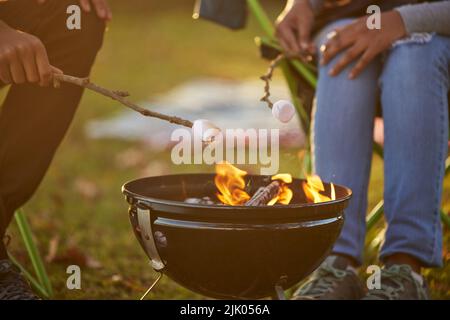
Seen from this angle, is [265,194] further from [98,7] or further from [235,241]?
[98,7]

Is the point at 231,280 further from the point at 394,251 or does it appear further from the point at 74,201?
the point at 74,201

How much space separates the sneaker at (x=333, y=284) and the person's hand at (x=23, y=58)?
0.84 meters

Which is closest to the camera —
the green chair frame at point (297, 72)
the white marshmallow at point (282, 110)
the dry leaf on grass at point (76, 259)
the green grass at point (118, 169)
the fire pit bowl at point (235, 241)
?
the fire pit bowl at point (235, 241)

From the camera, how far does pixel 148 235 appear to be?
159 cm

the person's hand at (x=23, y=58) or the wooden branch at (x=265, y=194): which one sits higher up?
the person's hand at (x=23, y=58)

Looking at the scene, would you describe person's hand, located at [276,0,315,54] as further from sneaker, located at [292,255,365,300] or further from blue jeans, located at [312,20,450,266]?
sneaker, located at [292,255,365,300]

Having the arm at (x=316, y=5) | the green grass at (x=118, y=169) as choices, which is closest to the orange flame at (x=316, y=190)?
the green grass at (x=118, y=169)

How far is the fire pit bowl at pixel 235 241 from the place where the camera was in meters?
1.51

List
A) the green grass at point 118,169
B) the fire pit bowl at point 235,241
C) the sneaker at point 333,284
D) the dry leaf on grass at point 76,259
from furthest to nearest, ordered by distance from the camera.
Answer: the dry leaf on grass at point 76,259
the green grass at point 118,169
the sneaker at point 333,284
the fire pit bowl at point 235,241

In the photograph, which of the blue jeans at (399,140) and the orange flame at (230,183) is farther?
the blue jeans at (399,140)

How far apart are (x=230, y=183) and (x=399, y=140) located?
47 centimetres

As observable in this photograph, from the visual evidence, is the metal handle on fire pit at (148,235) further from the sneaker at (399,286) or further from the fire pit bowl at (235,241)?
the sneaker at (399,286)
